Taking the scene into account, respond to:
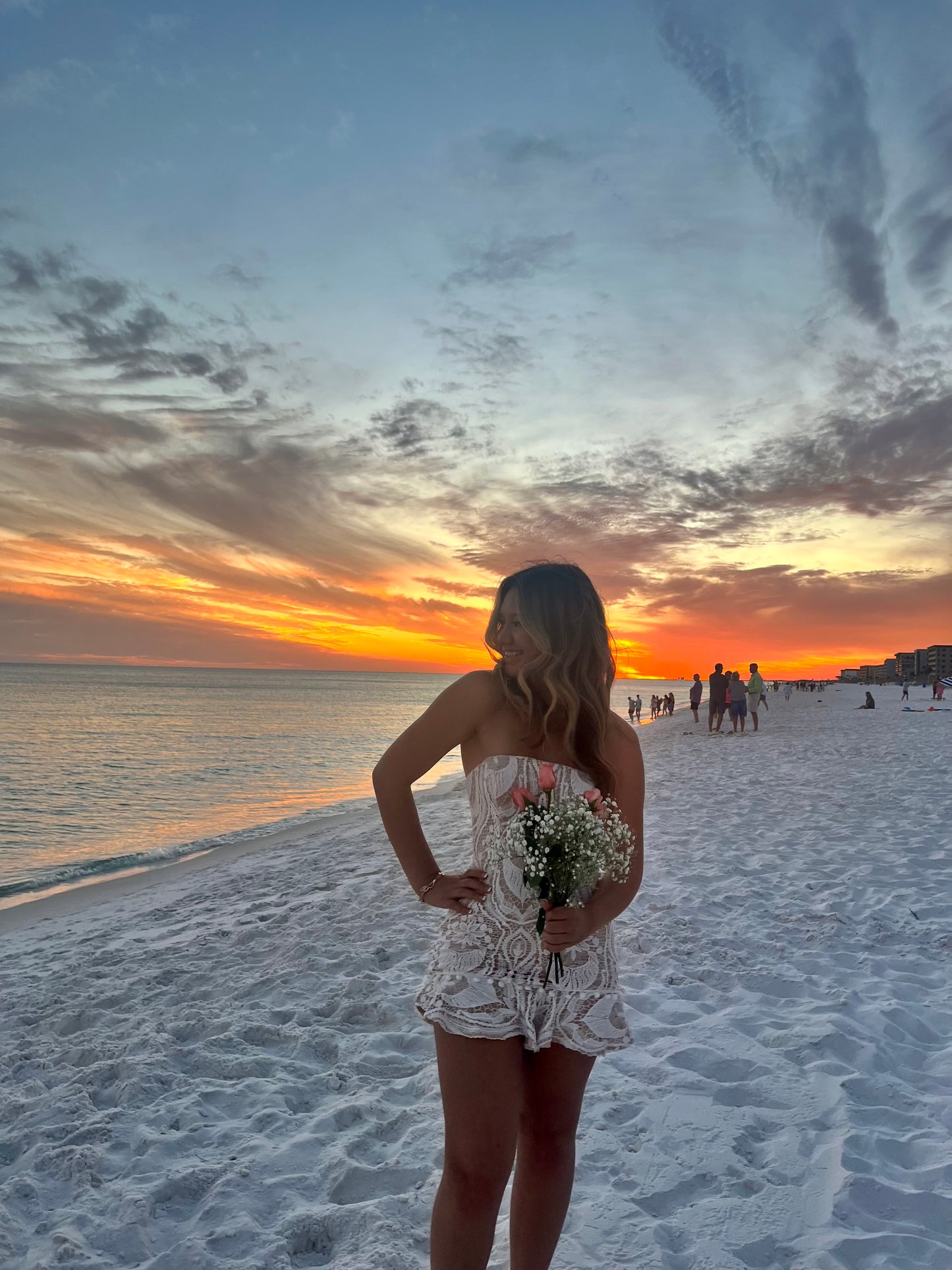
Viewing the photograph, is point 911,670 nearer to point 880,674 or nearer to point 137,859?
point 880,674

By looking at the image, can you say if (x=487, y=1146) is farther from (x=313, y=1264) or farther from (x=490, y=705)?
(x=313, y=1264)

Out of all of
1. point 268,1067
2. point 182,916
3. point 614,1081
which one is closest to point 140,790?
point 182,916

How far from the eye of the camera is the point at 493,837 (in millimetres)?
2051

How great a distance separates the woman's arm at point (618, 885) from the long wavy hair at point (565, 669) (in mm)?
51

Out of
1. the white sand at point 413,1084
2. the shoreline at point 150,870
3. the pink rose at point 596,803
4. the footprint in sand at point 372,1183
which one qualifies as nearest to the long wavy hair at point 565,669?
the pink rose at point 596,803

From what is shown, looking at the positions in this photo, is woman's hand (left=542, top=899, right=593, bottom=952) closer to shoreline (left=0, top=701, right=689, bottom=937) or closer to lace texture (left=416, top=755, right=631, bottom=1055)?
lace texture (left=416, top=755, right=631, bottom=1055)

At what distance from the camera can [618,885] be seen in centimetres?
207

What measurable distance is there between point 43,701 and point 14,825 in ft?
182

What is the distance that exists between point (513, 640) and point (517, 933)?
801 millimetres

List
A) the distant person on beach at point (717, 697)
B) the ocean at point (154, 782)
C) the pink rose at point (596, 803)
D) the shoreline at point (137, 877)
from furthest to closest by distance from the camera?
the distant person on beach at point (717, 697)
the ocean at point (154, 782)
the shoreline at point (137, 877)
the pink rose at point (596, 803)

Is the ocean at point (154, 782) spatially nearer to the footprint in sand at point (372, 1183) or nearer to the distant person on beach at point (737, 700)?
the footprint in sand at point (372, 1183)

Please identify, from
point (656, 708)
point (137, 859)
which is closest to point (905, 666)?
point (656, 708)

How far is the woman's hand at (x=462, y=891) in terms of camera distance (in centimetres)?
200

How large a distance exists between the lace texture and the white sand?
134 cm
